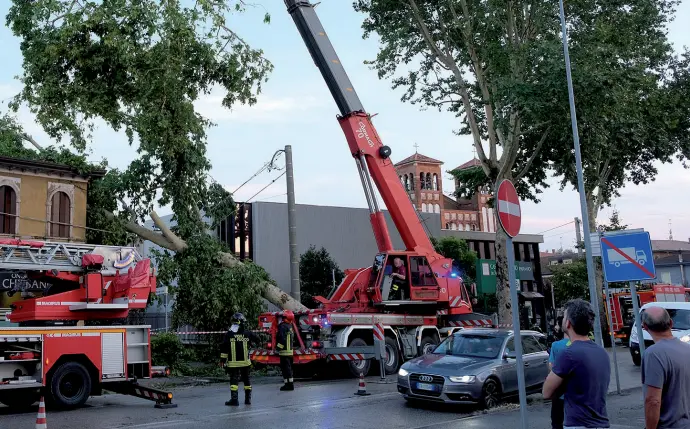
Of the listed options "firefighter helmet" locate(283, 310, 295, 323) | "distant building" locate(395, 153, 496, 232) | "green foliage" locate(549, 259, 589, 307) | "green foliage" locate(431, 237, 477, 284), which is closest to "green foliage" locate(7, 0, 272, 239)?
"firefighter helmet" locate(283, 310, 295, 323)

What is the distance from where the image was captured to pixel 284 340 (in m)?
15.4

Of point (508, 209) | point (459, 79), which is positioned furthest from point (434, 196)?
point (508, 209)

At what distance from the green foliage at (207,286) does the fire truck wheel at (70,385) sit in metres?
8.22

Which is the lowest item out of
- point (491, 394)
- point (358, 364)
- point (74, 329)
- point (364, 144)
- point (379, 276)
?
point (491, 394)

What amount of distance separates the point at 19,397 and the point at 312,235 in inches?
1057

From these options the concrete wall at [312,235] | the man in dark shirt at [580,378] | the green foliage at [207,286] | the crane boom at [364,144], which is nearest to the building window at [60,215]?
the green foliage at [207,286]

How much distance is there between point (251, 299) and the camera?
21484mm

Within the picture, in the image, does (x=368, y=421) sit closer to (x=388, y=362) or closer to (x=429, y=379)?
(x=429, y=379)

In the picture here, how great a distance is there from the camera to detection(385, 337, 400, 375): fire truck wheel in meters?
18.3

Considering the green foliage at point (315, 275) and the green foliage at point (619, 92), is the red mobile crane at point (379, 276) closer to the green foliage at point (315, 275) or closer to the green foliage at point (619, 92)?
the green foliage at point (619, 92)

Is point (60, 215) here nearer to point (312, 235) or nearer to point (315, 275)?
point (315, 275)

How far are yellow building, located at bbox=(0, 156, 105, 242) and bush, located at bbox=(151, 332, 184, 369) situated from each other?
4769mm

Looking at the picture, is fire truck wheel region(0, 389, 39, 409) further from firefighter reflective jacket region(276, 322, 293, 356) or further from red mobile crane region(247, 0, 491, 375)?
red mobile crane region(247, 0, 491, 375)

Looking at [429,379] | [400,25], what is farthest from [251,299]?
[400,25]
